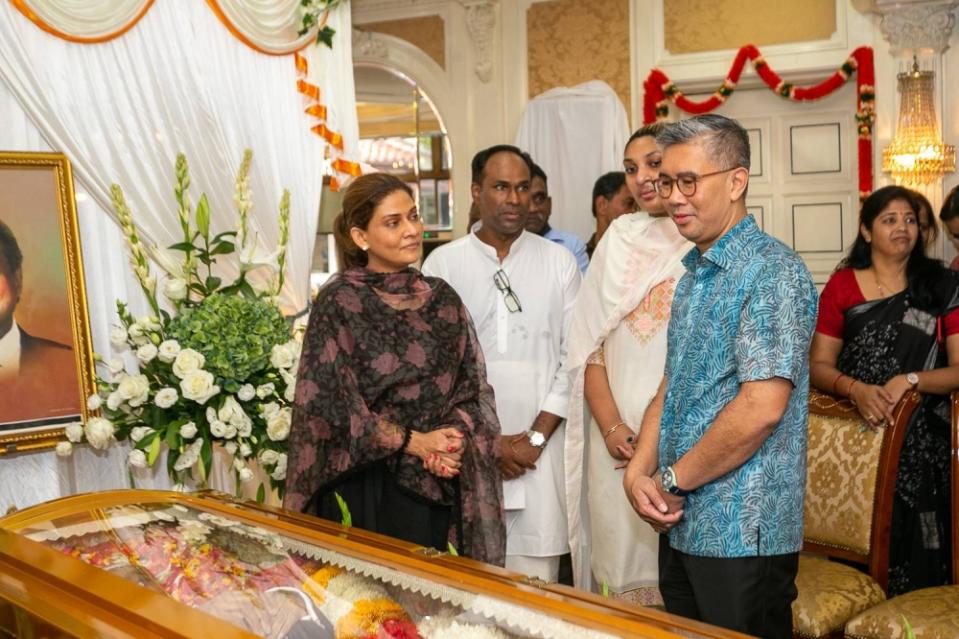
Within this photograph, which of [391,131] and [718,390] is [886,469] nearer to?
[718,390]

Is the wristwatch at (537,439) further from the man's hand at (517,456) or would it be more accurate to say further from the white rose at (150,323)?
the white rose at (150,323)

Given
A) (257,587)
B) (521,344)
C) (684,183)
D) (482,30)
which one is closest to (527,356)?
(521,344)

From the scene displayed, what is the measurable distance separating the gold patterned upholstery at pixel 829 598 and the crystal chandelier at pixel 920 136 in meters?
4.08

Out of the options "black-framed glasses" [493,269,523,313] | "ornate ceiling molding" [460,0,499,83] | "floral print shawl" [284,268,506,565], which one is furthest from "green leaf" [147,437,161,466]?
"ornate ceiling molding" [460,0,499,83]

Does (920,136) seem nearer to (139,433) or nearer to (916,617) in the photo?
(916,617)

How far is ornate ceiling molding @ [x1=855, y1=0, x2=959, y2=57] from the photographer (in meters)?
6.21

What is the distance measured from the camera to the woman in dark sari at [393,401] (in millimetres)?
2578

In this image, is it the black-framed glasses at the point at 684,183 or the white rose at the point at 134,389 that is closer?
the black-framed glasses at the point at 684,183

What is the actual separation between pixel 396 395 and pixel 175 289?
31.4 inches

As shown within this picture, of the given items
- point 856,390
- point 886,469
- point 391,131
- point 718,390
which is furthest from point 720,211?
point 391,131

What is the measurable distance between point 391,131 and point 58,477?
660 cm

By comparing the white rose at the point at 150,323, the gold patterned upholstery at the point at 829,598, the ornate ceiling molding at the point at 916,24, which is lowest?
the gold patterned upholstery at the point at 829,598

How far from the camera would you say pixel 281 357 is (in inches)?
113

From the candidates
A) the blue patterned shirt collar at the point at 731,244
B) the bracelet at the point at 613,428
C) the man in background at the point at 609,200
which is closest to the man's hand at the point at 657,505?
the blue patterned shirt collar at the point at 731,244
